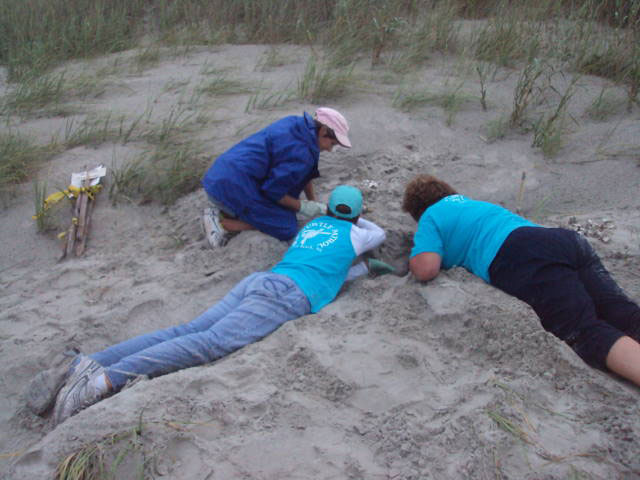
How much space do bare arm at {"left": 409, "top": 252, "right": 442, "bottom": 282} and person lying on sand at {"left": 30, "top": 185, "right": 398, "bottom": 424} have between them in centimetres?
35

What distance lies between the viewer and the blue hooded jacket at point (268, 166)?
148 inches

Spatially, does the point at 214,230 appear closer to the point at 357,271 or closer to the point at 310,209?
the point at 310,209

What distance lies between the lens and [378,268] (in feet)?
11.5

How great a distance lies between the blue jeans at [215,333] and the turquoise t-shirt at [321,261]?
7 centimetres

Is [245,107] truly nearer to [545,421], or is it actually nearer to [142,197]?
[142,197]

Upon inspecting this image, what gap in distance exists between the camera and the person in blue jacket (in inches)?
148

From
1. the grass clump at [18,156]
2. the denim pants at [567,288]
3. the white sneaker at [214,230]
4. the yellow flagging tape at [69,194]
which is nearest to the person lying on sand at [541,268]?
the denim pants at [567,288]

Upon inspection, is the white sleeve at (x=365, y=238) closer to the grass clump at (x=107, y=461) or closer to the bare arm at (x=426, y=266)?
the bare arm at (x=426, y=266)

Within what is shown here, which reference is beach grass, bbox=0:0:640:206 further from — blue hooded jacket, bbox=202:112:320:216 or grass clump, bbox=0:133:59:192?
blue hooded jacket, bbox=202:112:320:216

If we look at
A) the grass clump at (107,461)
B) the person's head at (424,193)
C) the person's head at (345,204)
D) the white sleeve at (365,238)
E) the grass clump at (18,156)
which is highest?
the person's head at (424,193)

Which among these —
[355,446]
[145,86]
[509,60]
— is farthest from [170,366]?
[509,60]

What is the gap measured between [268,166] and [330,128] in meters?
0.47

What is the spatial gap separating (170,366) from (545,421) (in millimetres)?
1556

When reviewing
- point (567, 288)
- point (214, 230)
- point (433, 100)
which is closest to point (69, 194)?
point (214, 230)
